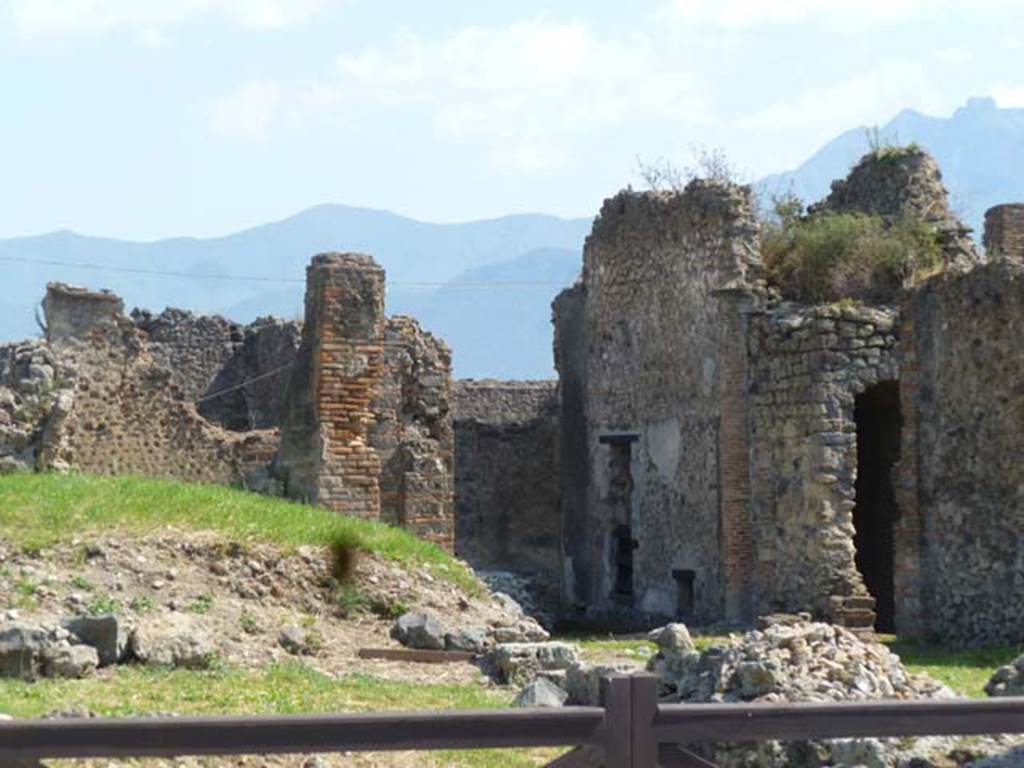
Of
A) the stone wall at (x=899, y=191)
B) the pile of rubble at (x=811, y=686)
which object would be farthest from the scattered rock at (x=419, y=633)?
the stone wall at (x=899, y=191)

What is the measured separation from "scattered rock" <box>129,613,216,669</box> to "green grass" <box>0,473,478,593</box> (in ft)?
7.09

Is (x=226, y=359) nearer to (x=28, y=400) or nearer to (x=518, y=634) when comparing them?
(x=28, y=400)

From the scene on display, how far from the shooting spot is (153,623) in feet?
43.4

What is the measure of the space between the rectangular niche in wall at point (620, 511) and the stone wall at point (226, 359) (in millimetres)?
9504

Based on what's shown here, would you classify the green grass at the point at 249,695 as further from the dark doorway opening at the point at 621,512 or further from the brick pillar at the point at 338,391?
the dark doorway opening at the point at 621,512

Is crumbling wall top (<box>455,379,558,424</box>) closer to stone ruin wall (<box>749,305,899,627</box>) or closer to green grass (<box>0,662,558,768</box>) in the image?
stone ruin wall (<box>749,305,899,627</box>)

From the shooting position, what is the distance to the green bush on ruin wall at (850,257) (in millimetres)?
21734

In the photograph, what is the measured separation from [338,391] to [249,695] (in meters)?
8.44

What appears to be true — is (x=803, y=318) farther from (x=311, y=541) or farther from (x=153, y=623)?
(x=153, y=623)

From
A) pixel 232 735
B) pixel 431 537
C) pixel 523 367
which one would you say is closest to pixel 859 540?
pixel 431 537

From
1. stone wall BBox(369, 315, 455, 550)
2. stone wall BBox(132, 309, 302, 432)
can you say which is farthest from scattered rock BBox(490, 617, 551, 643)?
stone wall BBox(132, 309, 302, 432)

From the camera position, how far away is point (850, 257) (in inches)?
868

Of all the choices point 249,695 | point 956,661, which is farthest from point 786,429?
point 249,695

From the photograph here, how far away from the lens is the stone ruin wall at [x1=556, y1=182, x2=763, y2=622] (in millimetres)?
22828
